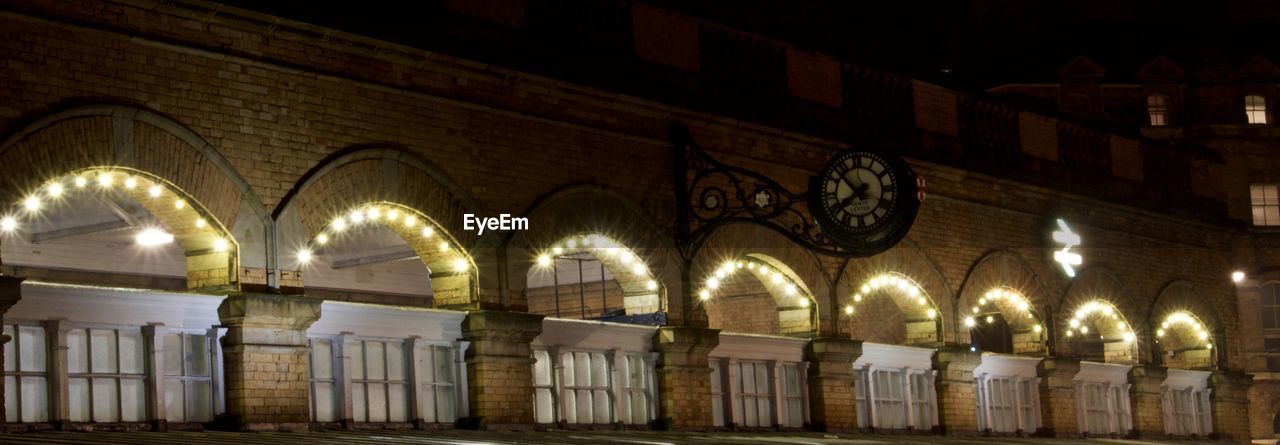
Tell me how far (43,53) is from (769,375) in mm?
11939

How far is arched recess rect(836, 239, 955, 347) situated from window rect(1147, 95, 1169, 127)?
84.7ft

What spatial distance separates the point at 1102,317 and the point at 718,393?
1146 centimetres

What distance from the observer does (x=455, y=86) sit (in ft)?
65.6

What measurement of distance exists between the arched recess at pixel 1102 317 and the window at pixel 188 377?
55.4 feet

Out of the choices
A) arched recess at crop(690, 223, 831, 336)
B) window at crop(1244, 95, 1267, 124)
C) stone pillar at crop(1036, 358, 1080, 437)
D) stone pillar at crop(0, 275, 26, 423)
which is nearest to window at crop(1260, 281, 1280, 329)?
window at crop(1244, 95, 1267, 124)

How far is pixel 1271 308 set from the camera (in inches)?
1943

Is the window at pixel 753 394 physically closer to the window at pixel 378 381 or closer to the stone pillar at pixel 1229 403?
the window at pixel 378 381

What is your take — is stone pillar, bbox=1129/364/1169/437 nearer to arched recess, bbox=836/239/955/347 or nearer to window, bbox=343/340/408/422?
arched recess, bbox=836/239/955/347

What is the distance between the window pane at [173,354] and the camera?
17234 mm

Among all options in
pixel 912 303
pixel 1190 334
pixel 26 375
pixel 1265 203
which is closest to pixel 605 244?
pixel 912 303

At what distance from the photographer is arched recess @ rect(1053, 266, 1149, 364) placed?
30656mm

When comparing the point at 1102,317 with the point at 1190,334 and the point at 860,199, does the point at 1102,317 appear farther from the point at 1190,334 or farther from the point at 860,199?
the point at 860,199

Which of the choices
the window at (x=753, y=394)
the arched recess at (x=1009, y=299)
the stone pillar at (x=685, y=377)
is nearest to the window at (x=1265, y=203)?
the arched recess at (x=1009, y=299)

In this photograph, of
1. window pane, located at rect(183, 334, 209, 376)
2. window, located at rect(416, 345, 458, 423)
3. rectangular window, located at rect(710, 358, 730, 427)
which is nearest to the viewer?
window pane, located at rect(183, 334, 209, 376)
